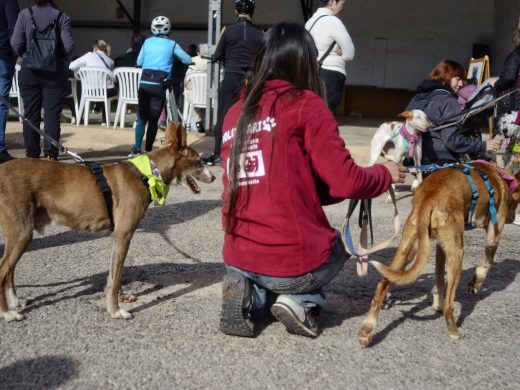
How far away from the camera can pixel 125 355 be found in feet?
11.2

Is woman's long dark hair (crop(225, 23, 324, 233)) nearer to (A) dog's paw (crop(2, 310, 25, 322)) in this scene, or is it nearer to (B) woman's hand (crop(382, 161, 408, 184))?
(B) woman's hand (crop(382, 161, 408, 184))

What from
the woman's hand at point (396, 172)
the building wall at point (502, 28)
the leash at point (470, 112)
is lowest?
the woman's hand at point (396, 172)

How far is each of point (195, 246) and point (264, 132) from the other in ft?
7.83

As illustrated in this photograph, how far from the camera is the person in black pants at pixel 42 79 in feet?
24.7

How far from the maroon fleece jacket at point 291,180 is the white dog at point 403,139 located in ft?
10.8

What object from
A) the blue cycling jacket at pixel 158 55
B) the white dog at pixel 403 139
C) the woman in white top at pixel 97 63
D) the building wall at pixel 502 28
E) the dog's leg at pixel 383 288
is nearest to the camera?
the dog's leg at pixel 383 288

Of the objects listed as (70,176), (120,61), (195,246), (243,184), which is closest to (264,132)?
(243,184)

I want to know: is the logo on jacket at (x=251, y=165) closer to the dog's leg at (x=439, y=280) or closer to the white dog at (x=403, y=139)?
the dog's leg at (x=439, y=280)

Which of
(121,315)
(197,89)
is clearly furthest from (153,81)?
(121,315)

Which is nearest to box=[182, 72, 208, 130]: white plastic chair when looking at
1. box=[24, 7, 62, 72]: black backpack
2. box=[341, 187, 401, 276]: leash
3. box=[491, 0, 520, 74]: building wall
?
box=[24, 7, 62, 72]: black backpack

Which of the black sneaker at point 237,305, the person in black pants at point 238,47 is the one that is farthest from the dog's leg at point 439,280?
the person in black pants at point 238,47

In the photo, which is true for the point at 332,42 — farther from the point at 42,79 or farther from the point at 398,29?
the point at 398,29

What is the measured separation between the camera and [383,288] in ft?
11.9

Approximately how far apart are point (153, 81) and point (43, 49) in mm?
2250
